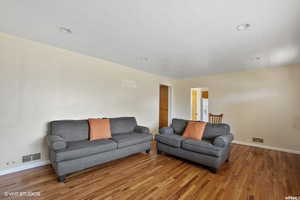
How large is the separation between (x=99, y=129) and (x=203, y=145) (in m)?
2.20

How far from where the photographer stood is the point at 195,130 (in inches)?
120

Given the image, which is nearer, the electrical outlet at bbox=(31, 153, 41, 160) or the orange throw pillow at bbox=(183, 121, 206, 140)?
the electrical outlet at bbox=(31, 153, 41, 160)

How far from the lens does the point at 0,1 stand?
1.53 m

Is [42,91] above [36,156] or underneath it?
above

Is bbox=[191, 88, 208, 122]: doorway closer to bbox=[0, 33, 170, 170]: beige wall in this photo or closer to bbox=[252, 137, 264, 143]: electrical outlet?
bbox=[252, 137, 264, 143]: electrical outlet

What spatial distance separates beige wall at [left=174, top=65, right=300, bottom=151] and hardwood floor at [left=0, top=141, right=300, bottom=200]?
102 centimetres

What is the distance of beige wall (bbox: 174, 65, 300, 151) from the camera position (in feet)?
11.6

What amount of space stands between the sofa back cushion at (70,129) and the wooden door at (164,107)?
353 centimetres

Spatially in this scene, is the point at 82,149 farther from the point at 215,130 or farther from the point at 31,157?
the point at 215,130

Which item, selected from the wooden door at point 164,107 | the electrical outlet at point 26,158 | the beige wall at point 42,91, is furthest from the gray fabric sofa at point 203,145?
the electrical outlet at point 26,158

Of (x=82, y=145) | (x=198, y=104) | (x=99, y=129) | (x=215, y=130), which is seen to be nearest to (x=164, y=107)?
(x=198, y=104)

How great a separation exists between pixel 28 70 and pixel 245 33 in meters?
3.84

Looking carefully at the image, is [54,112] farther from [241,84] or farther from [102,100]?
[241,84]

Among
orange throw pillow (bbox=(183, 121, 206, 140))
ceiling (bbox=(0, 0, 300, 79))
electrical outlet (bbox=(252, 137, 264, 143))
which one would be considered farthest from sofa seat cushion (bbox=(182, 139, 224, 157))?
electrical outlet (bbox=(252, 137, 264, 143))
